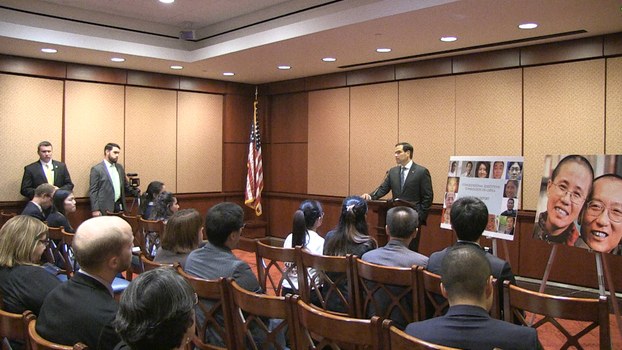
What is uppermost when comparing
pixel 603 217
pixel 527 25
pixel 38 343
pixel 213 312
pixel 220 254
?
pixel 527 25

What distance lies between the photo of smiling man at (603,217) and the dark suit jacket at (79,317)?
3747 mm

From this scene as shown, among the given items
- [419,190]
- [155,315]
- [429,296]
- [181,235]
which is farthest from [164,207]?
[155,315]

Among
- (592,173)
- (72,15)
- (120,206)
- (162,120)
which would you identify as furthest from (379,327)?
(162,120)

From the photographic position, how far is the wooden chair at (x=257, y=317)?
2196 millimetres

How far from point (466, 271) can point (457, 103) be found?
561 cm

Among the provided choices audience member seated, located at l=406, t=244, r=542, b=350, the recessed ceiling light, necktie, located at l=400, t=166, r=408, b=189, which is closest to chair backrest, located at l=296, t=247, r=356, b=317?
audience member seated, located at l=406, t=244, r=542, b=350

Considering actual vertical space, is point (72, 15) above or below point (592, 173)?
above

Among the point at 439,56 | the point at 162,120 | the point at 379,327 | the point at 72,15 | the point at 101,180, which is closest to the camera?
the point at 379,327

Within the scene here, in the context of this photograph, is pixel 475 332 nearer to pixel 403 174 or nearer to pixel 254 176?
pixel 403 174

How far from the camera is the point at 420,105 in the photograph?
7.60 m

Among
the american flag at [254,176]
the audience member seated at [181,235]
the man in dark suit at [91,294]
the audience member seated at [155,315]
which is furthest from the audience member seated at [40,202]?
the american flag at [254,176]

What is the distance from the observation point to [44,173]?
736cm

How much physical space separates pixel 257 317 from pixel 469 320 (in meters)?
0.93

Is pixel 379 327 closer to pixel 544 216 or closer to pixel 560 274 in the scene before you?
pixel 544 216
